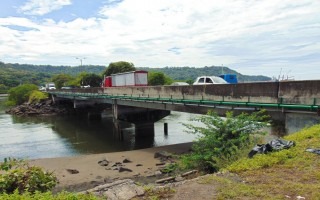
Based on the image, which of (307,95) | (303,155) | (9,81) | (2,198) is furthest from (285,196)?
(9,81)

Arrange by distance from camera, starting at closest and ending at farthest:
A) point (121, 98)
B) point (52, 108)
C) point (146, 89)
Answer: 1. point (146, 89)
2. point (121, 98)
3. point (52, 108)

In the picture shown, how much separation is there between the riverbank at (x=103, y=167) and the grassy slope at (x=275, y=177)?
8092 mm

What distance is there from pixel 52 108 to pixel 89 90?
23.2m

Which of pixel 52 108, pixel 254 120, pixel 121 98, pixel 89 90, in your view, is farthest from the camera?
pixel 52 108

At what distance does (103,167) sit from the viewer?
17.2m

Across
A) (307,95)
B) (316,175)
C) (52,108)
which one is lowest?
(52,108)

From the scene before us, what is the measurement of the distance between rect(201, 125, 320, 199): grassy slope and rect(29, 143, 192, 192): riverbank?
8092 millimetres

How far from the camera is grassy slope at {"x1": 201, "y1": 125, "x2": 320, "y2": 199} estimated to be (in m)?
5.11

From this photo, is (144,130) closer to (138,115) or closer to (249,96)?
(138,115)

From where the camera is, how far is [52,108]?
2453 inches

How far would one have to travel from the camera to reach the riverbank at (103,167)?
14.4 meters

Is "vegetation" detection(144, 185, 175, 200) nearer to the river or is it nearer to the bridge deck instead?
the bridge deck

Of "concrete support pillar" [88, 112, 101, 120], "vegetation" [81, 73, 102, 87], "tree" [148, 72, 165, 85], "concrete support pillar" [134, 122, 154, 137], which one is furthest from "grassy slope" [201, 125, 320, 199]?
"vegetation" [81, 73, 102, 87]

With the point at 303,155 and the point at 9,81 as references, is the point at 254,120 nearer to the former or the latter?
the point at 303,155
